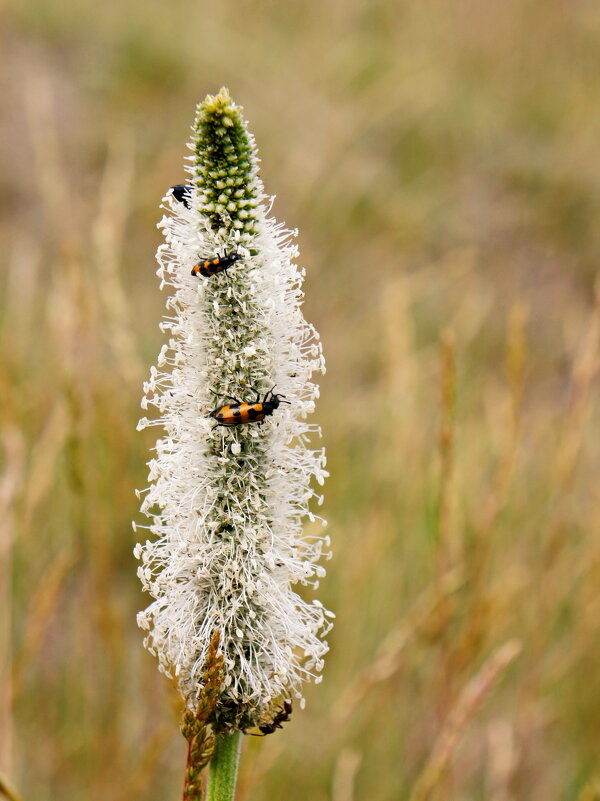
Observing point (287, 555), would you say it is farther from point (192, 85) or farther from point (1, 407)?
point (192, 85)

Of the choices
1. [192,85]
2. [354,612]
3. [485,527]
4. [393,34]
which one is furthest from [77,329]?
[393,34]

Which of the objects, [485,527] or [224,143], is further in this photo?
[485,527]

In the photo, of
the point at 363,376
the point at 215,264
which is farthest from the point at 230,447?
the point at 363,376

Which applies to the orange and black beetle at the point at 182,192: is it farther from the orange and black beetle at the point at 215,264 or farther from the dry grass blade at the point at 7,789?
the dry grass blade at the point at 7,789

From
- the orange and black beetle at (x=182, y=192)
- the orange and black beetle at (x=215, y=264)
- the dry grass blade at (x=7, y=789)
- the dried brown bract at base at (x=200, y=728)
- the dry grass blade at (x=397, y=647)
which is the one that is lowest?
the dry grass blade at (x=7, y=789)

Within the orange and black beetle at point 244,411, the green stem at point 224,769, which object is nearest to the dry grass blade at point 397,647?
the green stem at point 224,769

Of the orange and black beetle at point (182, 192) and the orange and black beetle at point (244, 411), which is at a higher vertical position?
the orange and black beetle at point (182, 192)

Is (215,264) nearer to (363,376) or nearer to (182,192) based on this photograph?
(182,192)
